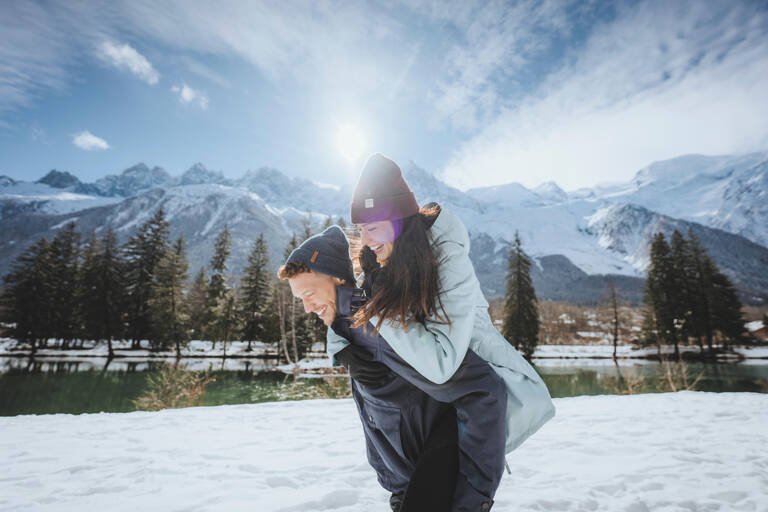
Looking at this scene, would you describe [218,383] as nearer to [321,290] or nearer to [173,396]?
[173,396]

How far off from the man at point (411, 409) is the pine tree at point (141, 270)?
36.2m

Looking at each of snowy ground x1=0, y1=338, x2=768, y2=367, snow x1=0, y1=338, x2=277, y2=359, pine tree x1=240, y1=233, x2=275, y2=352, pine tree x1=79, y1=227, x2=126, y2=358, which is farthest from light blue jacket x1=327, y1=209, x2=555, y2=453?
pine tree x1=79, y1=227, x2=126, y2=358

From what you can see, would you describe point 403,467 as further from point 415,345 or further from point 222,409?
point 222,409

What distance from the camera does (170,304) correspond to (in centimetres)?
2739

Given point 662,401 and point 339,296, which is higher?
point 339,296

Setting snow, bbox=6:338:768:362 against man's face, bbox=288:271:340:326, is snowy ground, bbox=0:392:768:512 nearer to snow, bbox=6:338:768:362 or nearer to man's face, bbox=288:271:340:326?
man's face, bbox=288:271:340:326

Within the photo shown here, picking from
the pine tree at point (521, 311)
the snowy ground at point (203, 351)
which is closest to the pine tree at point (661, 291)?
the snowy ground at point (203, 351)

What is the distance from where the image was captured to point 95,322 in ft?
104

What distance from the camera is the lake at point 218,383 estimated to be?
1364 cm

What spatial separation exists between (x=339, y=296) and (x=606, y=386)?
2060 cm

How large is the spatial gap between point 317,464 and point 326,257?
127 inches

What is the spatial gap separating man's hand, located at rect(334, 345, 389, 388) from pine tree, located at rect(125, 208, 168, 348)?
120 feet

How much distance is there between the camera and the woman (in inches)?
50.4

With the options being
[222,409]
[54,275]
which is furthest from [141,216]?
[222,409]
